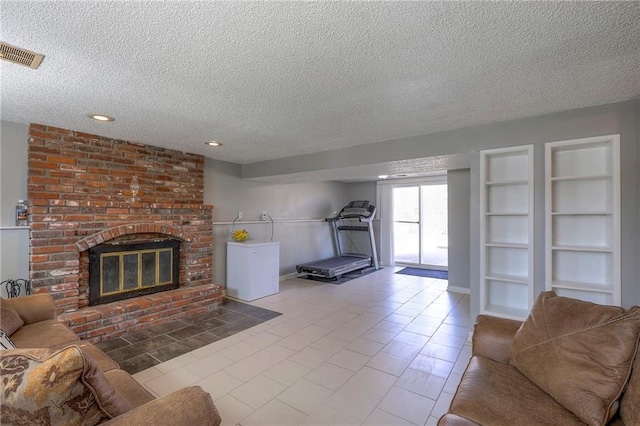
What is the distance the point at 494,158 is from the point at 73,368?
11.5 feet

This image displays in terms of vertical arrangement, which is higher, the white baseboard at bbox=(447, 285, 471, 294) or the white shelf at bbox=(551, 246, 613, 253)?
the white shelf at bbox=(551, 246, 613, 253)

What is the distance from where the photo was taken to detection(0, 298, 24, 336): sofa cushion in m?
2.04

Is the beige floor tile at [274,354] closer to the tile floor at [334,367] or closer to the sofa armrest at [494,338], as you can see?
the tile floor at [334,367]

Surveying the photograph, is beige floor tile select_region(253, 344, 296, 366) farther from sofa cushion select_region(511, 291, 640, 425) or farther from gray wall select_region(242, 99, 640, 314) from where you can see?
gray wall select_region(242, 99, 640, 314)

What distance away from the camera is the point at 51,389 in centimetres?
91

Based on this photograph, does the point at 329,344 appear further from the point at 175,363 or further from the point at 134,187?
the point at 134,187

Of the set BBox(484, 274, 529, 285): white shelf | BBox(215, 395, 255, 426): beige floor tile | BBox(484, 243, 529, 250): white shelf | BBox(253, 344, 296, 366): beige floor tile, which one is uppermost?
BBox(484, 243, 529, 250): white shelf

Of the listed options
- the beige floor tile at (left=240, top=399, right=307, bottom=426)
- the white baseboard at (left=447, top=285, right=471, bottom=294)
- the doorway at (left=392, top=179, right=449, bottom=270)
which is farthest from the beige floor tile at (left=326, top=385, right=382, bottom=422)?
the doorway at (left=392, top=179, right=449, bottom=270)

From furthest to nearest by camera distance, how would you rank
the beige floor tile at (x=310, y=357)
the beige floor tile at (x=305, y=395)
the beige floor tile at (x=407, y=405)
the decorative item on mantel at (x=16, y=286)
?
the decorative item on mantel at (x=16, y=286), the beige floor tile at (x=310, y=357), the beige floor tile at (x=305, y=395), the beige floor tile at (x=407, y=405)

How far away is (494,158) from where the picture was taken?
3068mm

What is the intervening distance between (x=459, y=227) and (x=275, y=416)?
4254 millimetres

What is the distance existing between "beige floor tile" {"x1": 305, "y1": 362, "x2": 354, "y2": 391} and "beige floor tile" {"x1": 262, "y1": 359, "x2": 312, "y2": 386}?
3.2 inches

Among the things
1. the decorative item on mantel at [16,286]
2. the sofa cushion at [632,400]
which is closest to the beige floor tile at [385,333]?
the sofa cushion at [632,400]

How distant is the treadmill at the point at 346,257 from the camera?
588 cm
